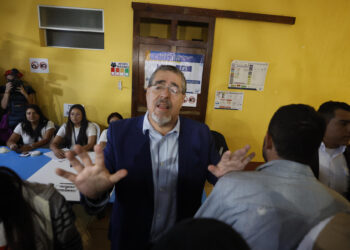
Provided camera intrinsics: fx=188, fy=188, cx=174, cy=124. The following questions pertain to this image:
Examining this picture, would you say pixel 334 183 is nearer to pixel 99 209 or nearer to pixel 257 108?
pixel 99 209

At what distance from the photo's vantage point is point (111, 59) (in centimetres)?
309

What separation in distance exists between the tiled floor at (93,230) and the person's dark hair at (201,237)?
70.6 inches

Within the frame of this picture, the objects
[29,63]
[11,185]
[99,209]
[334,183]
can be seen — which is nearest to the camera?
[11,185]

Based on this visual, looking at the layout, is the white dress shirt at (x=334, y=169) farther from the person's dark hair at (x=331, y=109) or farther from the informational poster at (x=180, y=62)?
the informational poster at (x=180, y=62)

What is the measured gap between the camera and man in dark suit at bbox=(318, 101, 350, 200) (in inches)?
52.9

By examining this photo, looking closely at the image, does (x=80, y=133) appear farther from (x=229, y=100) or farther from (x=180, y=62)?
(x=229, y=100)

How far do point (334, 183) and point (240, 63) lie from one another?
2.33 m

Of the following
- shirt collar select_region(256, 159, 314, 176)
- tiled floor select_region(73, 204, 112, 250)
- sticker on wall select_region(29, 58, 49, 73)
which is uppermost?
sticker on wall select_region(29, 58, 49, 73)

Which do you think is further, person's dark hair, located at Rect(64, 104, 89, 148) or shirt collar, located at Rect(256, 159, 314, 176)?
person's dark hair, located at Rect(64, 104, 89, 148)

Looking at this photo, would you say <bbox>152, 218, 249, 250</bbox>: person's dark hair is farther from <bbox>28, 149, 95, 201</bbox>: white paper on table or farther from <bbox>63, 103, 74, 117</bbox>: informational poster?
<bbox>63, 103, 74, 117</bbox>: informational poster

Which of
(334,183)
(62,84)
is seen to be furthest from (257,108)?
(62,84)

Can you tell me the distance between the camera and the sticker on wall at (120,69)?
3100 mm

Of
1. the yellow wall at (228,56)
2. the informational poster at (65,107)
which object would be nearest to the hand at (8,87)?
the yellow wall at (228,56)

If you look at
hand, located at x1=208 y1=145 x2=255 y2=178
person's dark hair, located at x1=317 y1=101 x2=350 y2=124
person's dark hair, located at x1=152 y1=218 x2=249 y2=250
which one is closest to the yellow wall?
person's dark hair, located at x1=317 y1=101 x2=350 y2=124
